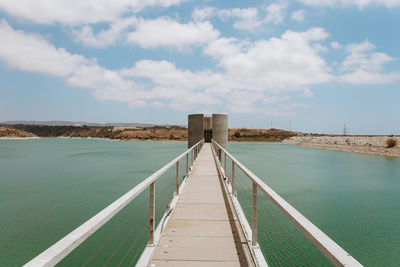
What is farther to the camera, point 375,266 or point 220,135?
point 220,135

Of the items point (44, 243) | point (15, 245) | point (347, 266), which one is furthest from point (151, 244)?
point (15, 245)

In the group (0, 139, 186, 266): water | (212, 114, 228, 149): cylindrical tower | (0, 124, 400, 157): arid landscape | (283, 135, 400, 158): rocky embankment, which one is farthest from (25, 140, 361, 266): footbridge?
(0, 124, 400, 157): arid landscape

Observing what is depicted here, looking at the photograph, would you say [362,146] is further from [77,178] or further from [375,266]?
[77,178]

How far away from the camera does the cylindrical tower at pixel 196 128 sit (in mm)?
20422

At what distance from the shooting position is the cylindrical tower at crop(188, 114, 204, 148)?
20.4 m

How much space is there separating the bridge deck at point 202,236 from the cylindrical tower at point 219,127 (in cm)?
1604

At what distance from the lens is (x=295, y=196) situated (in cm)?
1175

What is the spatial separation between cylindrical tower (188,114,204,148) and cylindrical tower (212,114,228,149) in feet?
3.95

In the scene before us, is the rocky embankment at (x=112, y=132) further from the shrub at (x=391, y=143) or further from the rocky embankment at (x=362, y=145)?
the shrub at (x=391, y=143)

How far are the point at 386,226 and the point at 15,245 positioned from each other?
41.2ft

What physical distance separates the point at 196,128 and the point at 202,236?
17651mm

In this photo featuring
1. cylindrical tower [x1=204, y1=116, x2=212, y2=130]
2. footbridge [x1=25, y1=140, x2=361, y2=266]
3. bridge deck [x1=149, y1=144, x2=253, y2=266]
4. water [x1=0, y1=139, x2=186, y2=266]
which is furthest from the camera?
cylindrical tower [x1=204, y1=116, x2=212, y2=130]

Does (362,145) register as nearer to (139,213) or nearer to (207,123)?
(207,123)

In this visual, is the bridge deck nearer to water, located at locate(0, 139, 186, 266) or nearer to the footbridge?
the footbridge
